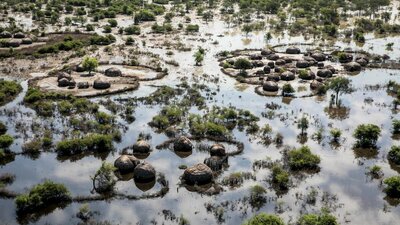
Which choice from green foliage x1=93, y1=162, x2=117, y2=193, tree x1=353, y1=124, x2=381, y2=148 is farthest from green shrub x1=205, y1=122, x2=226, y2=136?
tree x1=353, y1=124, x2=381, y2=148

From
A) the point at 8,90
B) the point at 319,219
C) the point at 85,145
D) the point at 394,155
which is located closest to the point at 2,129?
the point at 85,145

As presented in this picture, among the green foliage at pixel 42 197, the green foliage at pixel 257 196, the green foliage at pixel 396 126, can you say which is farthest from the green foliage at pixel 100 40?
the green foliage at pixel 257 196

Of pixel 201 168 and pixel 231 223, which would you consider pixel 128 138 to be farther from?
pixel 231 223

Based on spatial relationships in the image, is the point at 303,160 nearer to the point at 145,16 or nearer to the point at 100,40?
the point at 100,40

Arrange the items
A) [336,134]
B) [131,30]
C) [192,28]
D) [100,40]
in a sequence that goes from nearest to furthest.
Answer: [336,134] → [100,40] → [131,30] → [192,28]

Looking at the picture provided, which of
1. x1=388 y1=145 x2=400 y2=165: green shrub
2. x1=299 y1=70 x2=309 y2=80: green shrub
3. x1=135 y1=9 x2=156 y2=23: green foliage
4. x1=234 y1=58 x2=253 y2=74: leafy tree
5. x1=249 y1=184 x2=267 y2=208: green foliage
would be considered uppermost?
x1=135 y1=9 x2=156 y2=23: green foliage

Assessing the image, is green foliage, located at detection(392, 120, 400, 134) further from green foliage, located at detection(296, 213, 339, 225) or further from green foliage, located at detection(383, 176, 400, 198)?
green foliage, located at detection(296, 213, 339, 225)

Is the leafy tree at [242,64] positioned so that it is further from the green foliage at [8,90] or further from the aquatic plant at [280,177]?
the green foliage at [8,90]
